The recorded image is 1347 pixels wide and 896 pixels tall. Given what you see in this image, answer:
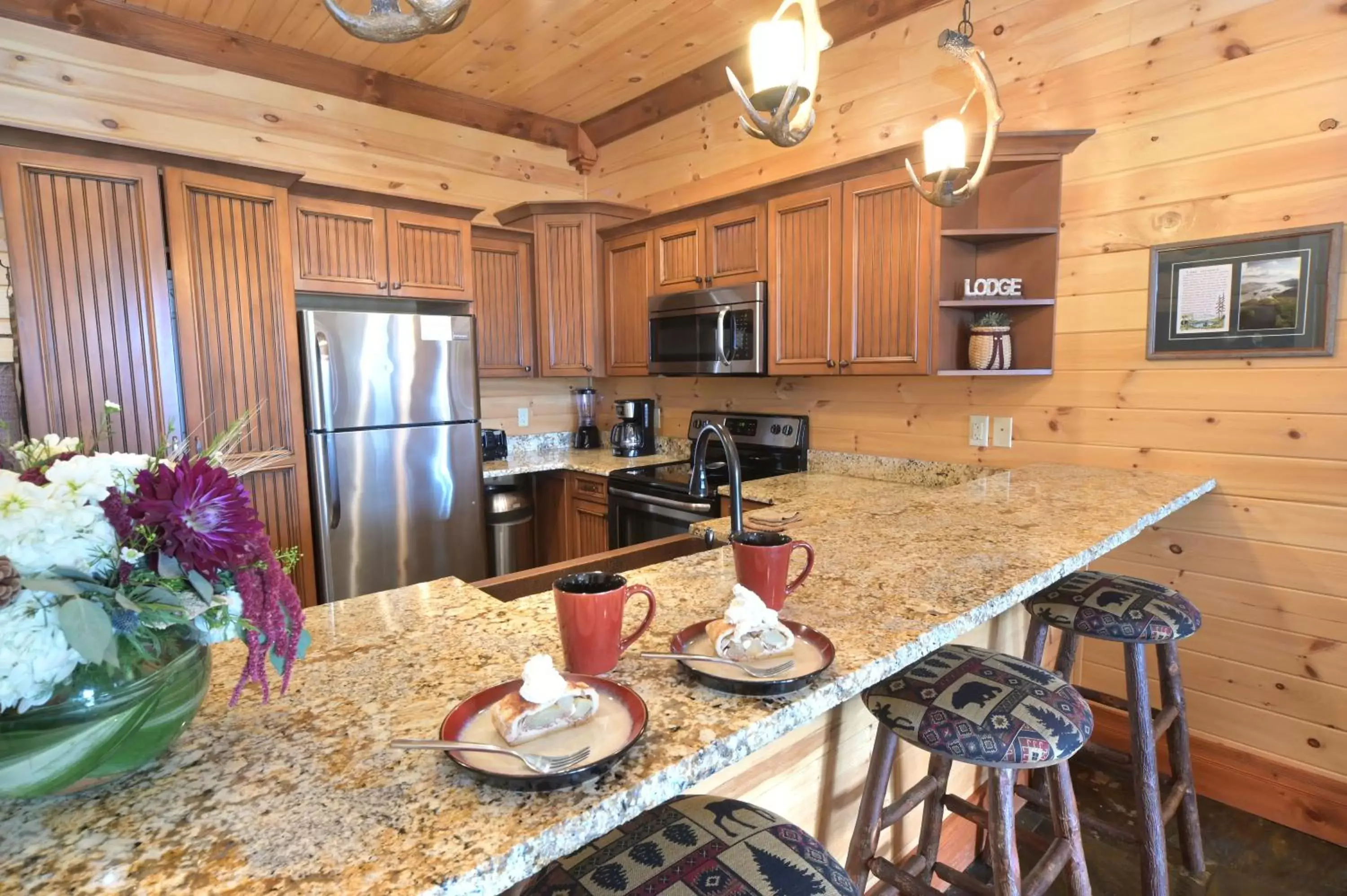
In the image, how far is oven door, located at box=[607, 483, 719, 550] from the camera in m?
2.94

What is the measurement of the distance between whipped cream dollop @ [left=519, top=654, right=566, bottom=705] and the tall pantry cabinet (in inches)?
78.0

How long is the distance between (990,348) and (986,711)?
1.65 m

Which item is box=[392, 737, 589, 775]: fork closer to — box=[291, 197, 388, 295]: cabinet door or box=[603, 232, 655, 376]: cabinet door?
box=[291, 197, 388, 295]: cabinet door

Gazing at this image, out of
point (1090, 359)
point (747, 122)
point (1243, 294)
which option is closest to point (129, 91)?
point (747, 122)

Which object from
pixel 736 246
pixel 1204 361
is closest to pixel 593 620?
pixel 1204 361

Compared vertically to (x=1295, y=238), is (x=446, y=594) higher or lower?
lower

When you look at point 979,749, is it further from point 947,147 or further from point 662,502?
point 662,502

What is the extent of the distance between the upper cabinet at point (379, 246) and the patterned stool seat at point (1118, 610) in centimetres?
288

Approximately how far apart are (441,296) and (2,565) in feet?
9.93

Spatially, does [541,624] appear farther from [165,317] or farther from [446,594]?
[165,317]

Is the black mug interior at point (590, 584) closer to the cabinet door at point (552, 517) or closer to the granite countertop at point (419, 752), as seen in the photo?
the granite countertop at point (419, 752)

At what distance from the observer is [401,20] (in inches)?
38.4

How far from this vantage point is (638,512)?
3.24 m

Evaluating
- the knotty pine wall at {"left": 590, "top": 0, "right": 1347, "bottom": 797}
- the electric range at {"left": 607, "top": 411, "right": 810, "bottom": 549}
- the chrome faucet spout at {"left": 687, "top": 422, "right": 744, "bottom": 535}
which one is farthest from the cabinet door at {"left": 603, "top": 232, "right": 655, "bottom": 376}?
the chrome faucet spout at {"left": 687, "top": 422, "right": 744, "bottom": 535}
